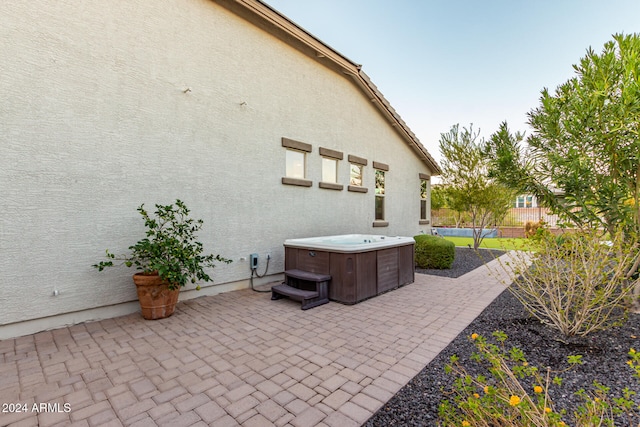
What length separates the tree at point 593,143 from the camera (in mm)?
3809

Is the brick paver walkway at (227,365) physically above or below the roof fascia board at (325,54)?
below

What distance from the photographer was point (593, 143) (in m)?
4.18

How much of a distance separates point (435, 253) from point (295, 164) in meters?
4.75

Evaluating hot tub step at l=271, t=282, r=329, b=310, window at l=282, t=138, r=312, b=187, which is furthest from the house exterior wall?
hot tub step at l=271, t=282, r=329, b=310

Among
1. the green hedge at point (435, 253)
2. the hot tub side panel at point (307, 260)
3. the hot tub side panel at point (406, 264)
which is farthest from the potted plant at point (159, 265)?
the green hedge at point (435, 253)

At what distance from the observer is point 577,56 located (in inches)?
170

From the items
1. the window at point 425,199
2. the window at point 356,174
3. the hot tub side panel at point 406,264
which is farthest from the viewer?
the window at point 425,199

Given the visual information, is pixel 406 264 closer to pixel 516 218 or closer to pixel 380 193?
pixel 380 193

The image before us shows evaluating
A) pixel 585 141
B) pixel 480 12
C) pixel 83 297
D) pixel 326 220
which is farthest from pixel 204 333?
pixel 480 12

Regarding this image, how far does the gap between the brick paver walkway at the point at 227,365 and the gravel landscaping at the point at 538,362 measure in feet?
0.47

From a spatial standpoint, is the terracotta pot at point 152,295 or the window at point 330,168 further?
the window at point 330,168

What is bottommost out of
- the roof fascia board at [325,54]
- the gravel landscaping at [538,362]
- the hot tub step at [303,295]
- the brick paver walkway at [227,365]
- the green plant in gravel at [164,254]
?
the brick paver walkway at [227,365]

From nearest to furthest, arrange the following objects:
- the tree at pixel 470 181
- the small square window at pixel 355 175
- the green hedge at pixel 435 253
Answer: the green hedge at pixel 435 253 → the small square window at pixel 355 175 → the tree at pixel 470 181

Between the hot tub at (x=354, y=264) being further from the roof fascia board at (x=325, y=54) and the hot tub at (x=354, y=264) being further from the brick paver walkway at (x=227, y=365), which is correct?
the roof fascia board at (x=325, y=54)
